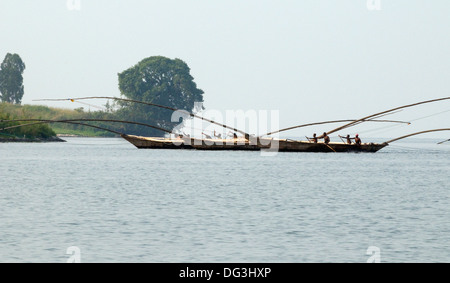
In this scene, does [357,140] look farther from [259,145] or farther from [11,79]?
[11,79]

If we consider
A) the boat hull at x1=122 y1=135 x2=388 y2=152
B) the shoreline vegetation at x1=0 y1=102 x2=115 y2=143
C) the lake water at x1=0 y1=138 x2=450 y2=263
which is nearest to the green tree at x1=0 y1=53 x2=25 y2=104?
the shoreline vegetation at x1=0 y1=102 x2=115 y2=143

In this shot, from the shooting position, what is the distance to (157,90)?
134625mm

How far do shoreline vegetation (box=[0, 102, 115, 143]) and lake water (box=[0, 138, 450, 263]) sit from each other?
5294cm

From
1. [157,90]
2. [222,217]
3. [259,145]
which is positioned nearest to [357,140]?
[259,145]

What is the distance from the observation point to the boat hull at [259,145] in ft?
230

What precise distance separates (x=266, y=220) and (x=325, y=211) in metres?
3.47

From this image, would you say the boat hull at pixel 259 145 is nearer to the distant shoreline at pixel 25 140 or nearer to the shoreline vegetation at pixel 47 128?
the shoreline vegetation at pixel 47 128

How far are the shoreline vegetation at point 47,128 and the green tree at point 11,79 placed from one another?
43.3 feet

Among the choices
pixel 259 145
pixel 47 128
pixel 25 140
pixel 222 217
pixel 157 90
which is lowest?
pixel 222 217

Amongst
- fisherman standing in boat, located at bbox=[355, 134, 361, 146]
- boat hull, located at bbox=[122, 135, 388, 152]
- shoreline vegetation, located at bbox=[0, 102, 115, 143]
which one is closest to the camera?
fisherman standing in boat, located at bbox=[355, 134, 361, 146]

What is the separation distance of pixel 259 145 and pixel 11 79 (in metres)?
80.6

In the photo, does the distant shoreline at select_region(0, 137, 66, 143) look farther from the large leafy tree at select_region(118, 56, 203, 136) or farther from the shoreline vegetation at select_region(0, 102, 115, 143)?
the large leafy tree at select_region(118, 56, 203, 136)

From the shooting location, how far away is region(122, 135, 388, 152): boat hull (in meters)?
70.1
